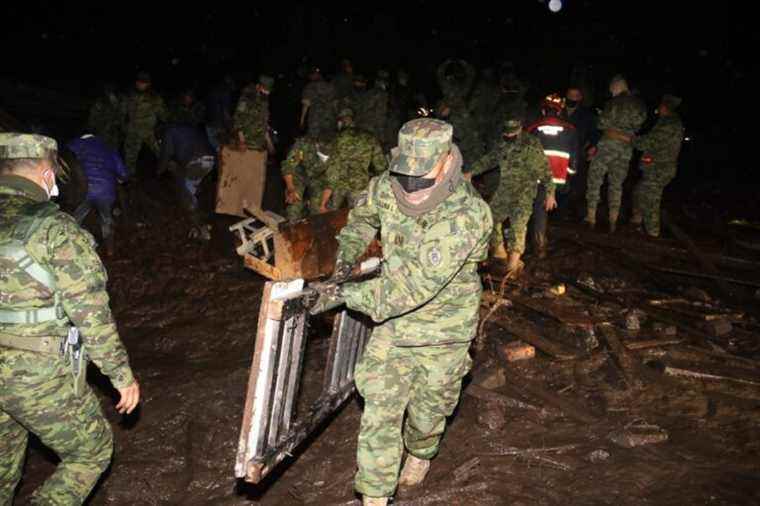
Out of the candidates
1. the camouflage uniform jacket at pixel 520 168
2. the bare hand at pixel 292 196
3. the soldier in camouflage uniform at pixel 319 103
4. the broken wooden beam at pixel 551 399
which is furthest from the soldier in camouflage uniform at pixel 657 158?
the soldier in camouflage uniform at pixel 319 103

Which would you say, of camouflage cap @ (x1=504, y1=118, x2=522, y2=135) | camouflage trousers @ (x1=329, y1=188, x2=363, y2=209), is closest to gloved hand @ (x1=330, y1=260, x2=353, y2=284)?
camouflage trousers @ (x1=329, y1=188, x2=363, y2=209)

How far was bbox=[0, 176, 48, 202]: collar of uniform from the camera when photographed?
2.69 meters

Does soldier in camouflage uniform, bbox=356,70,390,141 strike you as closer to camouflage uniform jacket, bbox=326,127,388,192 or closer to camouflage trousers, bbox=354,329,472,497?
camouflage uniform jacket, bbox=326,127,388,192

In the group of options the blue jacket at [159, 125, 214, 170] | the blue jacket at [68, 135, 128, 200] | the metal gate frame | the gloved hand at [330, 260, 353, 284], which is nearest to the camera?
the metal gate frame

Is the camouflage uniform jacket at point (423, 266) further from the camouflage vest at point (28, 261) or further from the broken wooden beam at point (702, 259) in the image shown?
the broken wooden beam at point (702, 259)

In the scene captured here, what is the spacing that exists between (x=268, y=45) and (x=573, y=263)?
39.1 ft

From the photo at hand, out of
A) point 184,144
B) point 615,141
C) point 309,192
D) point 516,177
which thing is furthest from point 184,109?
point 615,141

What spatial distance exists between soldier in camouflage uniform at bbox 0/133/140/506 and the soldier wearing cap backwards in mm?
1091

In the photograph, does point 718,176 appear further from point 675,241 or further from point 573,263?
point 573,263

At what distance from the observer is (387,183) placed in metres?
3.33

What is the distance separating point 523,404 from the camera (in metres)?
4.48

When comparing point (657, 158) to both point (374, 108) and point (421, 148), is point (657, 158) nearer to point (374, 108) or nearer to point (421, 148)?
point (374, 108)

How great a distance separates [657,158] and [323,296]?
6785 mm

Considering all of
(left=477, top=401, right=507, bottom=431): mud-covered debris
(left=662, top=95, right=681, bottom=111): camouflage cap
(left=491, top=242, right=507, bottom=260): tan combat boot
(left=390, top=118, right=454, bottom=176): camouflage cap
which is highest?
(left=662, top=95, right=681, bottom=111): camouflage cap
